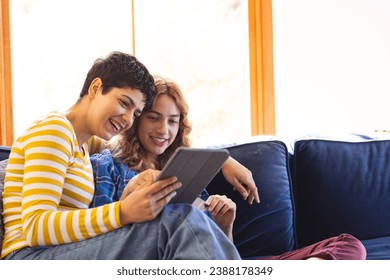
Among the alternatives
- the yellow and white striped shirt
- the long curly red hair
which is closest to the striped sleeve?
the yellow and white striped shirt

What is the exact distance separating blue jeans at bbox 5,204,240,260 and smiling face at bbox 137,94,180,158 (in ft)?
1.82

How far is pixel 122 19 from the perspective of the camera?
3082 millimetres

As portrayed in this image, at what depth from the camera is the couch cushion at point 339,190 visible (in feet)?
6.45

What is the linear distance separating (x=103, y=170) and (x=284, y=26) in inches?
68.4

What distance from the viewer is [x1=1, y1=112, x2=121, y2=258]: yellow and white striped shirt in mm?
1260

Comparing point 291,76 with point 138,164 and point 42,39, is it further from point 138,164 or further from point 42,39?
point 138,164

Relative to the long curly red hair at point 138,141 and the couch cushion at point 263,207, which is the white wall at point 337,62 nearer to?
the couch cushion at point 263,207

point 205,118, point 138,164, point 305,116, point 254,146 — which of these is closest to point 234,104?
point 205,118

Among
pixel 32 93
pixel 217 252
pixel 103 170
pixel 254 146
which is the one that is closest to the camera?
pixel 217 252

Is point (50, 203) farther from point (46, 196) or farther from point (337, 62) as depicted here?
point (337, 62)

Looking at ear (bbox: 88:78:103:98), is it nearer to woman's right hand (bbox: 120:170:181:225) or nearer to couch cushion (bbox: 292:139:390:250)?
woman's right hand (bbox: 120:170:181:225)

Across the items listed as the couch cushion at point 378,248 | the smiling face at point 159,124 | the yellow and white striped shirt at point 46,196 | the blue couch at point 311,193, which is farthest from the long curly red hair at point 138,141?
the couch cushion at point 378,248

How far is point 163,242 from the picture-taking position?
1216 millimetres

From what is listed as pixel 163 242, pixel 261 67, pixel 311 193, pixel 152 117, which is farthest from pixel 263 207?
pixel 261 67
